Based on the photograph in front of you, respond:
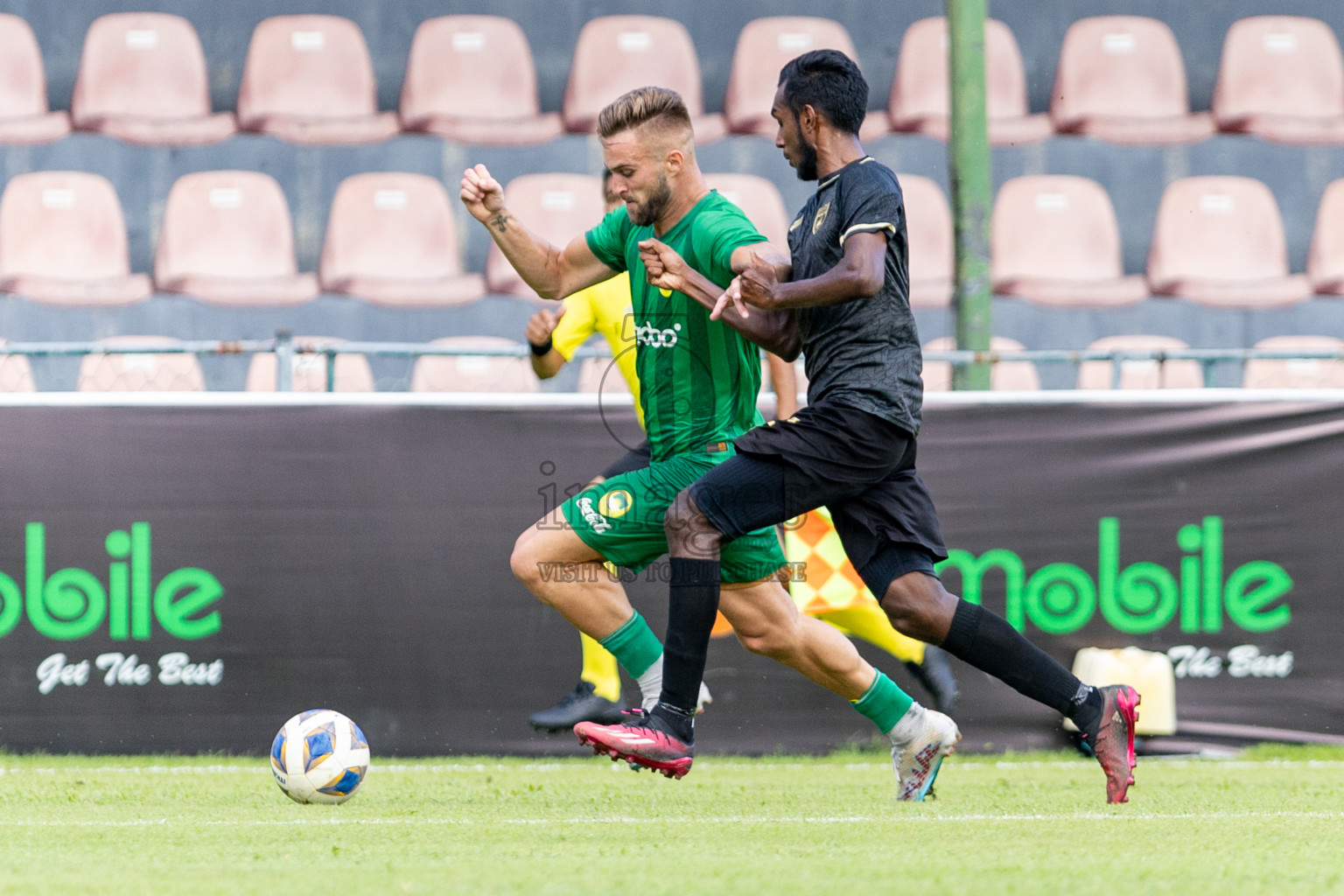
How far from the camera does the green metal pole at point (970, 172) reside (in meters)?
7.36

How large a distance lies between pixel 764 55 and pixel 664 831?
7.76m

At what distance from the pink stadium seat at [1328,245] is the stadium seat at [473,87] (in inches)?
200

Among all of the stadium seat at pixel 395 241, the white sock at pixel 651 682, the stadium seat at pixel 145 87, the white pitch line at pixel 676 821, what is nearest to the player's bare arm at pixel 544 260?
the white sock at pixel 651 682

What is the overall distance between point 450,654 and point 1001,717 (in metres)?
2.11

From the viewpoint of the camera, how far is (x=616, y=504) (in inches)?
170

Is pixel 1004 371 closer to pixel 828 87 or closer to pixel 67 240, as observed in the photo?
pixel 828 87

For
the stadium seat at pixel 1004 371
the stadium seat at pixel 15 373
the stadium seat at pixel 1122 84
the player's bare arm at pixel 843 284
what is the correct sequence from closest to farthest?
the player's bare arm at pixel 843 284 → the stadium seat at pixel 15 373 → the stadium seat at pixel 1004 371 → the stadium seat at pixel 1122 84

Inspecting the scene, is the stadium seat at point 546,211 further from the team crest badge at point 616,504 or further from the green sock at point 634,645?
the team crest badge at point 616,504

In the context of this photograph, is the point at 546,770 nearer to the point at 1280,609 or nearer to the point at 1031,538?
the point at 1031,538

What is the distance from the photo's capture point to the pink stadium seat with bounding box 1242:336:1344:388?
348 inches

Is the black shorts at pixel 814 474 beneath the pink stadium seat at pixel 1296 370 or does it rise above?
above

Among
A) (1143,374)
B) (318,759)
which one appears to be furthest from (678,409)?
(1143,374)

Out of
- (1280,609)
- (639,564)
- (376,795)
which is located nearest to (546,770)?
(376,795)

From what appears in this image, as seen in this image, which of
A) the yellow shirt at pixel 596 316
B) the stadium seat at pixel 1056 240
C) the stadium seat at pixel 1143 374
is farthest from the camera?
the stadium seat at pixel 1056 240
